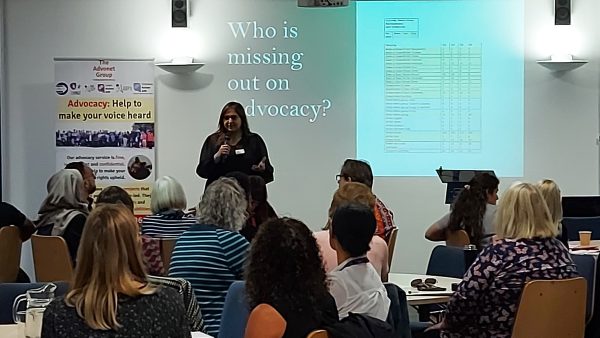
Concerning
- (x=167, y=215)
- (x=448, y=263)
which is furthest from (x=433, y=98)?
(x=167, y=215)

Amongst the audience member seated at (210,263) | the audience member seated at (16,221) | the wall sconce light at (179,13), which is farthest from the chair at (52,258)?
the wall sconce light at (179,13)

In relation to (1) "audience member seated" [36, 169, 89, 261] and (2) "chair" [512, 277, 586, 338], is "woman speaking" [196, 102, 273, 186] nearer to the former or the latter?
(1) "audience member seated" [36, 169, 89, 261]

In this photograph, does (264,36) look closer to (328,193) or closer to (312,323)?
(328,193)

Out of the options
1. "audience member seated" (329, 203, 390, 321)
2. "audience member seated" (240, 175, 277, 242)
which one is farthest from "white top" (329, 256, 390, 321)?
"audience member seated" (240, 175, 277, 242)

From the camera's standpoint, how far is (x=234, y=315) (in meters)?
3.57

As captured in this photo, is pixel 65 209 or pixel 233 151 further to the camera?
pixel 233 151

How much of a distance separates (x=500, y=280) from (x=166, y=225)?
8.30 feet

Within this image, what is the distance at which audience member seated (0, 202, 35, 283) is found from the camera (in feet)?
20.0

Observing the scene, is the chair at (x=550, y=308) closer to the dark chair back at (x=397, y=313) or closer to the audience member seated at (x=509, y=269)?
the audience member seated at (x=509, y=269)

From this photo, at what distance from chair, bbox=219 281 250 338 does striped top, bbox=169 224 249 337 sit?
0.53 metres

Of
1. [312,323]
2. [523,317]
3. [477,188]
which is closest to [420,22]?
[477,188]

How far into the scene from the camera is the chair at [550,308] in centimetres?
384

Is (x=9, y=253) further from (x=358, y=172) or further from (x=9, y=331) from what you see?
(x=9, y=331)

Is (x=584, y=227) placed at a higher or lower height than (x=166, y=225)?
lower
